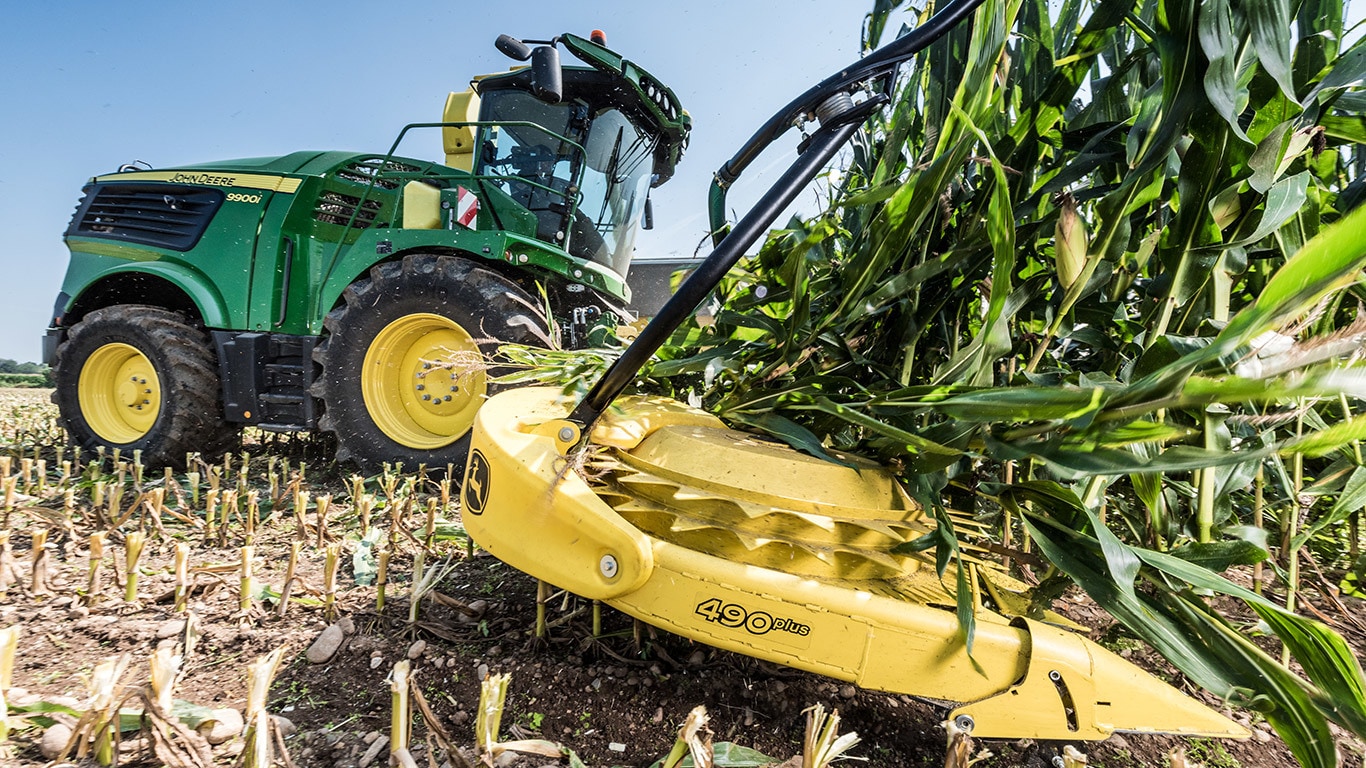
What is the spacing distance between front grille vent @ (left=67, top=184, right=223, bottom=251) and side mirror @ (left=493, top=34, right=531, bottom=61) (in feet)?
7.71

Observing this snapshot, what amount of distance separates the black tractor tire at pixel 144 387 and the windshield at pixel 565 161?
6.34 ft

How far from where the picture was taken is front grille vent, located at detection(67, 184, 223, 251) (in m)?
3.66

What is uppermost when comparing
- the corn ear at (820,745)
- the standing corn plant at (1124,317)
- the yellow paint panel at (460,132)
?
the yellow paint panel at (460,132)

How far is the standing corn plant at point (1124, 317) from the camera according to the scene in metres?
0.77

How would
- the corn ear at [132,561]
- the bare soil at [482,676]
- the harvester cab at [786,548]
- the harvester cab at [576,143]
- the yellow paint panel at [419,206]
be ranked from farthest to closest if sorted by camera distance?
the harvester cab at [576,143]
the yellow paint panel at [419,206]
the corn ear at [132,561]
the bare soil at [482,676]
the harvester cab at [786,548]

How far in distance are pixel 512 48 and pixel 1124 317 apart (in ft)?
7.92

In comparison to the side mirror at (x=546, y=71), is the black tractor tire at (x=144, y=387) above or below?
below

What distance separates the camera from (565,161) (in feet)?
11.6

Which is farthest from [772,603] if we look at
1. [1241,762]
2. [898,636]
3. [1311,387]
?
[1241,762]

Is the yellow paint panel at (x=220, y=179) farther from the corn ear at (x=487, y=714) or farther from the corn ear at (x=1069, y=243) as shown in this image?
the corn ear at (x=1069, y=243)

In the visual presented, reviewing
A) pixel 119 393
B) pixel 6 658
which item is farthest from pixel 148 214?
pixel 6 658

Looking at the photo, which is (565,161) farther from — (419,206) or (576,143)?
(419,206)

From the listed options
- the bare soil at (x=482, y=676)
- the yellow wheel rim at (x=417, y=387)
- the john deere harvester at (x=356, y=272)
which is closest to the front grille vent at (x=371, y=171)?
the john deere harvester at (x=356, y=272)

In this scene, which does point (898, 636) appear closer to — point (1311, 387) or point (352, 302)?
point (1311, 387)
